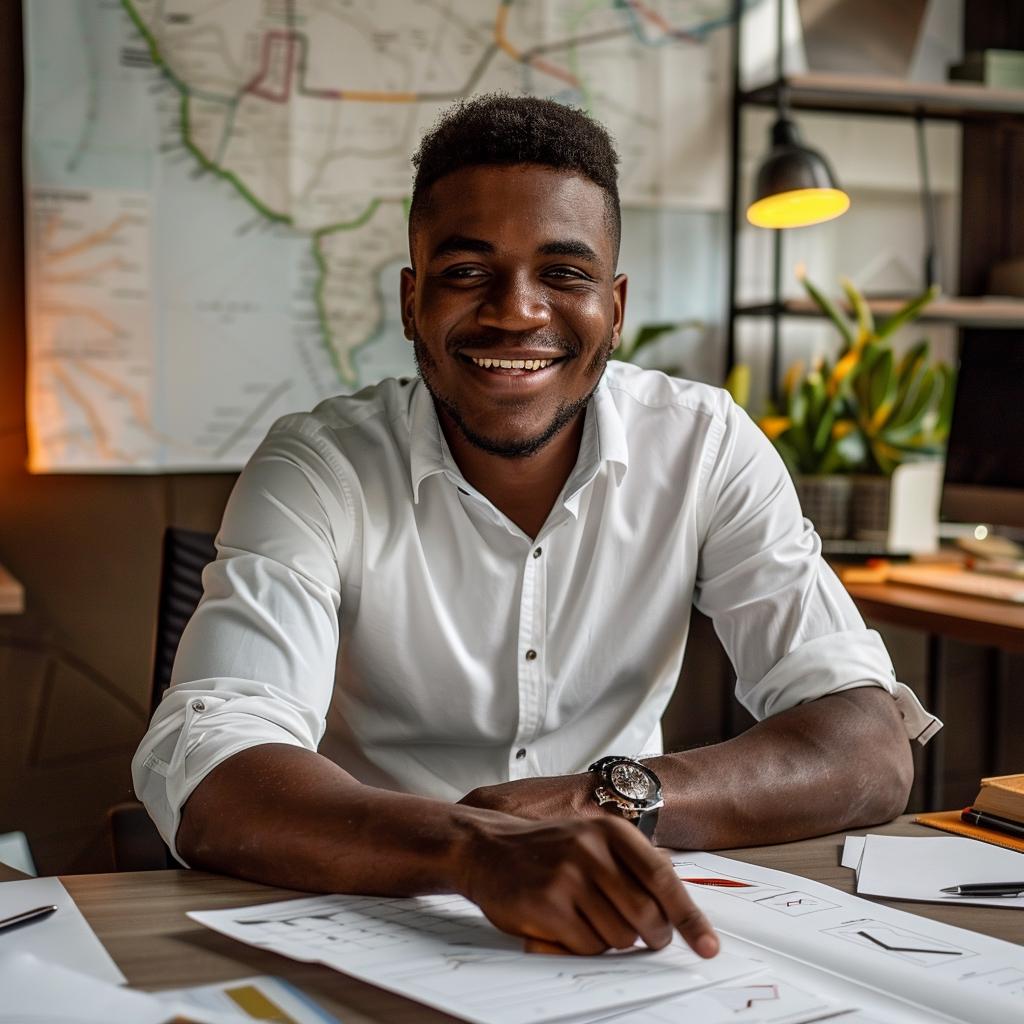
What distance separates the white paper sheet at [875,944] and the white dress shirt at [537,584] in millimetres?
398

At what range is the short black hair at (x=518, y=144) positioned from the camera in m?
Answer: 1.27

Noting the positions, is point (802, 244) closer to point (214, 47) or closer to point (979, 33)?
point (979, 33)

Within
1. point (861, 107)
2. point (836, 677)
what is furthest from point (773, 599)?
point (861, 107)

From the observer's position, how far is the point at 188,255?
8.33 feet

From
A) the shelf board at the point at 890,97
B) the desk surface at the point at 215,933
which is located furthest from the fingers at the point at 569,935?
the shelf board at the point at 890,97

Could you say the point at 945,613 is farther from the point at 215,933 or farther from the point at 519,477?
the point at 215,933

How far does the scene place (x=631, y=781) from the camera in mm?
984

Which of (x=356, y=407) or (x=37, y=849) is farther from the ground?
(x=356, y=407)

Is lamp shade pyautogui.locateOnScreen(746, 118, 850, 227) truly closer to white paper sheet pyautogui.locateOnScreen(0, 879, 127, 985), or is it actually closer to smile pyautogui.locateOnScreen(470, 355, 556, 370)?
smile pyautogui.locateOnScreen(470, 355, 556, 370)

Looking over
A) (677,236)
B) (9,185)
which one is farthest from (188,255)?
(677,236)

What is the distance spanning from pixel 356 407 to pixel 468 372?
171mm

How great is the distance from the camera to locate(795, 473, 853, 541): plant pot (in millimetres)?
2602

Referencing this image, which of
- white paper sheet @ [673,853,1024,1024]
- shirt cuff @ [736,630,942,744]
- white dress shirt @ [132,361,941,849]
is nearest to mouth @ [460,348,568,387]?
white dress shirt @ [132,361,941,849]

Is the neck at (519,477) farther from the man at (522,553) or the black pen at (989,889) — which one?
the black pen at (989,889)
